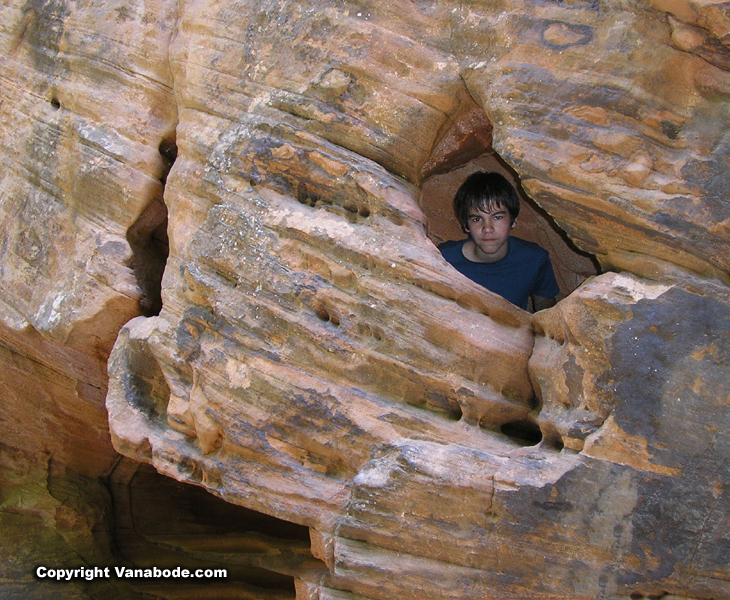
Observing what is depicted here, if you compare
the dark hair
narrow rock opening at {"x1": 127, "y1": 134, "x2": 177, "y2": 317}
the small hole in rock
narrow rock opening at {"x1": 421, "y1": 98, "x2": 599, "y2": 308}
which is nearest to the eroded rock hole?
narrow rock opening at {"x1": 127, "y1": 134, "x2": 177, "y2": 317}

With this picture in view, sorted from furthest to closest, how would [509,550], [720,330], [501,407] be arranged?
1. [501,407]
2. [509,550]
3. [720,330]

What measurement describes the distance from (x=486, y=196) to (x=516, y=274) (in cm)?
55

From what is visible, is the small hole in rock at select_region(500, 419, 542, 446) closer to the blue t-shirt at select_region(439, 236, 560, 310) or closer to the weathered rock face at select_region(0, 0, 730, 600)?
the weathered rock face at select_region(0, 0, 730, 600)

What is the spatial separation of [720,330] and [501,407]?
3.70 feet

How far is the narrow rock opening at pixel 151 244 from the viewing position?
461 cm

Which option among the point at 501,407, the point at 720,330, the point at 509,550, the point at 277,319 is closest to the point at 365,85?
the point at 277,319

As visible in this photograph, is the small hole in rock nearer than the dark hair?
Yes

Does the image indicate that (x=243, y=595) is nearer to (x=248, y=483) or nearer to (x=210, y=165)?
(x=248, y=483)

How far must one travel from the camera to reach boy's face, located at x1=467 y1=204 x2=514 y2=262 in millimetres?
4199

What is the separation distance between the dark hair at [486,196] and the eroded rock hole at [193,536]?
10.3ft

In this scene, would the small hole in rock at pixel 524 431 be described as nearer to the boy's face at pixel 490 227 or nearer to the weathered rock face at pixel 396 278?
the weathered rock face at pixel 396 278

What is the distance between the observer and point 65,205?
4719mm

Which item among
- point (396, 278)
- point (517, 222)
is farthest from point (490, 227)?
point (517, 222)

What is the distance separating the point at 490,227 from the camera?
4203 mm
